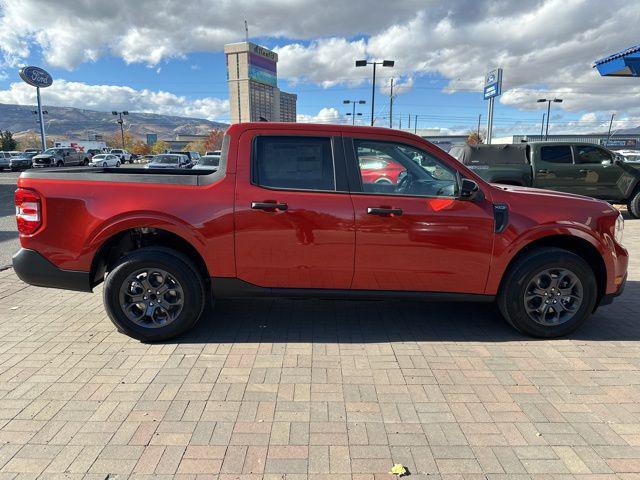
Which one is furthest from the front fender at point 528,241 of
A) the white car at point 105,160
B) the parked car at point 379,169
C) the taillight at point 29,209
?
the white car at point 105,160

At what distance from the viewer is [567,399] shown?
299cm

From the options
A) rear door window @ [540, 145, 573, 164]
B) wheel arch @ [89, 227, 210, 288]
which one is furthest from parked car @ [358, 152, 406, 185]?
rear door window @ [540, 145, 573, 164]

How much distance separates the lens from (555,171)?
10836 mm

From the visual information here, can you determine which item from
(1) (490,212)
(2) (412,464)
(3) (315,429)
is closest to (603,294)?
(1) (490,212)

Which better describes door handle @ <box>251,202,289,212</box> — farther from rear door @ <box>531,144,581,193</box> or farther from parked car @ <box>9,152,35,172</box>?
parked car @ <box>9,152,35,172</box>

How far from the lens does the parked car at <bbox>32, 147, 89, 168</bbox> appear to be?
33781 mm

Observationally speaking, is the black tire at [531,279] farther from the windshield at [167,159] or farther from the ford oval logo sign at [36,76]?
the ford oval logo sign at [36,76]

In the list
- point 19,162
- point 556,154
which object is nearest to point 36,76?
point 19,162

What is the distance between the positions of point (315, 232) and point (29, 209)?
96.4 inches

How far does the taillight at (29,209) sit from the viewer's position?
144 inches

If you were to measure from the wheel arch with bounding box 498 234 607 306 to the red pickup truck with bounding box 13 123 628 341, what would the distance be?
0.02 meters

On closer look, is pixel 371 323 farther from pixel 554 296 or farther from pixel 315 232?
pixel 554 296

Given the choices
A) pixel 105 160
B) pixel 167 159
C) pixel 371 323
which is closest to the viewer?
pixel 371 323

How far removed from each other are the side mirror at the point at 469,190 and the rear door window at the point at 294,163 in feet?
3.56
